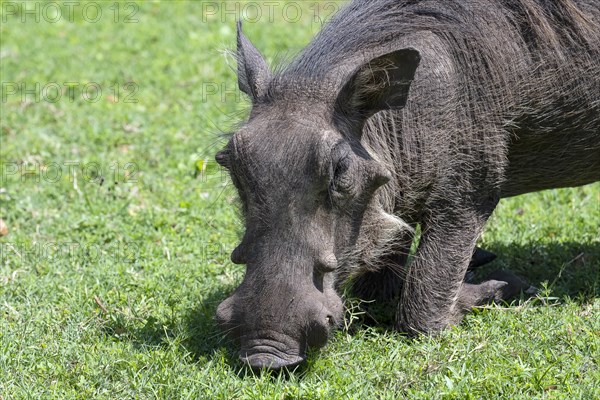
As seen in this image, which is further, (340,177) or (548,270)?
(548,270)

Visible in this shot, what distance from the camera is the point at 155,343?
430cm

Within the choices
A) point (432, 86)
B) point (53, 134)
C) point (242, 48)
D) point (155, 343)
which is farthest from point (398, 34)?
point (53, 134)

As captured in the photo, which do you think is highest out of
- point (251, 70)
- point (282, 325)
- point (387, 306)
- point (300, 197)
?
point (251, 70)

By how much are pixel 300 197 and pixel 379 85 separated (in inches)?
22.5

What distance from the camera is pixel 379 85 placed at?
3943 millimetres

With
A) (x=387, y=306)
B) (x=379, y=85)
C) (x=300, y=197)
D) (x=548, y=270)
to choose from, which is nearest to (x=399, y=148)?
(x=379, y=85)

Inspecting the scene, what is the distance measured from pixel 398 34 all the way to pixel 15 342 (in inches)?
85.0

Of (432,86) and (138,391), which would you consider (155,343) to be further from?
(432,86)

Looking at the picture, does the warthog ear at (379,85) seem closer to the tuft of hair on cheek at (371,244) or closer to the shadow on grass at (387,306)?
the tuft of hair on cheek at (371,244)

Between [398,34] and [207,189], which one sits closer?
[398,34]

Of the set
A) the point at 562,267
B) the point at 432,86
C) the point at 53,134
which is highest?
the point at 432,86

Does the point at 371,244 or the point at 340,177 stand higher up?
the point at 340,177

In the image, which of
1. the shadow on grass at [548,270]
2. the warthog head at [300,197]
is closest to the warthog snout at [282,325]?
the warthog head at [300,197]

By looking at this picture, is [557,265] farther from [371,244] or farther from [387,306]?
[371,244]
